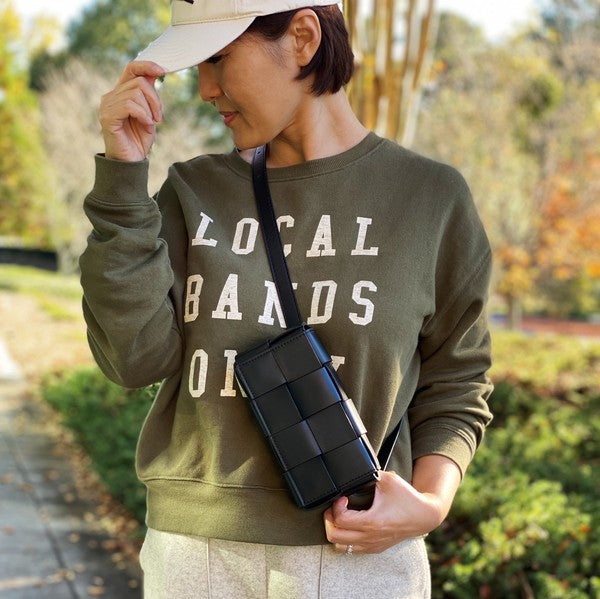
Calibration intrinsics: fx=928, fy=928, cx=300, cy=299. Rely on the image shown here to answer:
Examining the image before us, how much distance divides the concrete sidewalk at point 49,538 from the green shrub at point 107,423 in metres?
0.24

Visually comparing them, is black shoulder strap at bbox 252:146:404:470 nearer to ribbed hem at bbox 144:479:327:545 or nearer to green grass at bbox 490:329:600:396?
ribbed hem at bbox 144:479:327:545

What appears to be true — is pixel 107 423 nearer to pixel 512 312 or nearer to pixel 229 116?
pixel 229 116

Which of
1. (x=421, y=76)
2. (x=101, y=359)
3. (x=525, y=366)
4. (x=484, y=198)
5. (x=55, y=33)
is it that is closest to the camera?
(x=101, y=359)

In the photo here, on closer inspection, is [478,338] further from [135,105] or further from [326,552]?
[135,105]

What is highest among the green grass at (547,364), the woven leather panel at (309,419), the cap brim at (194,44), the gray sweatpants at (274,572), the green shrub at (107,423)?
the cap brim at (194,44)

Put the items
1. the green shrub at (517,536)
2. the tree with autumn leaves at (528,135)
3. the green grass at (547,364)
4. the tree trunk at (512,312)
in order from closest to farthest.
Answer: the green shrub at (517,536) → the green grass at (547,364) → the tree with autumn leaves at (528,135) → the tree trunk at (512,312)

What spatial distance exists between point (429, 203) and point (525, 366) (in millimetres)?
9256

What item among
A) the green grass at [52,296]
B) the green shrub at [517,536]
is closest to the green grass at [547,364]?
the green shrub at [517,536]

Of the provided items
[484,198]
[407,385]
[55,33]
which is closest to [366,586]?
[407,385]

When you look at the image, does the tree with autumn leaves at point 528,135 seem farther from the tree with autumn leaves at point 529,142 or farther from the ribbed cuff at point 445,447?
the ribbed cuff at point 445,447

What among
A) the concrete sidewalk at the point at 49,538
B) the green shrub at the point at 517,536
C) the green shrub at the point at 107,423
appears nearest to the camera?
the green shrub at the point at 517,536

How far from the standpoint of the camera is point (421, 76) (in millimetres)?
5422

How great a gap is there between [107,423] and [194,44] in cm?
529

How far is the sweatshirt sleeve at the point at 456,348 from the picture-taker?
1652mm
